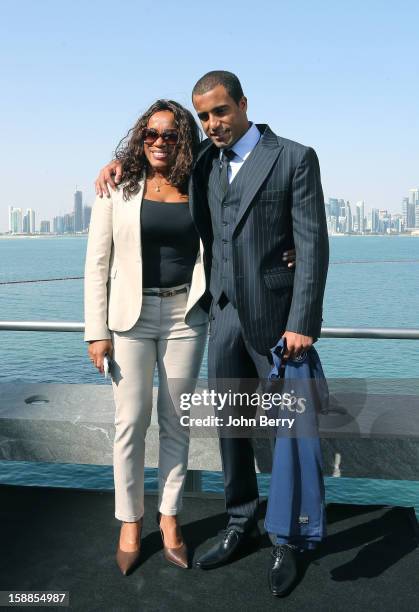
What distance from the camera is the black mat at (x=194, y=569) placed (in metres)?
2.35

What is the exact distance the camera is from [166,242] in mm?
2596

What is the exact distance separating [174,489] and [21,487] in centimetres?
113

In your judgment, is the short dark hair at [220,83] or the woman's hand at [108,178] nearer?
the short dark hair at [220,83]

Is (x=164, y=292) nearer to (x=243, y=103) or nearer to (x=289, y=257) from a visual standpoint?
(x=289, y=257)

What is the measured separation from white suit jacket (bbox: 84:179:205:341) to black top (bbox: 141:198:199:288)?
0.14ft

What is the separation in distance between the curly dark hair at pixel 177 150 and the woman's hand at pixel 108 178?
0.03 metres

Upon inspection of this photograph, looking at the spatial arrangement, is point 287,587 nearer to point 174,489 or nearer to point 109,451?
point 174,489

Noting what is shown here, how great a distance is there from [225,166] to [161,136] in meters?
0.30

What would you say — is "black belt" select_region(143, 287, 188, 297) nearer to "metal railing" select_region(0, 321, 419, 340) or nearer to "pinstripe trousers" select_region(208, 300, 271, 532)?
"pinstripe trousers" select_region(208, 300, 271, 532)

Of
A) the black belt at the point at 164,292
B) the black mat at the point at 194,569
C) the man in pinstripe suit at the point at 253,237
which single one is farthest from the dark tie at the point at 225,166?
the black mat at the point at 194,569

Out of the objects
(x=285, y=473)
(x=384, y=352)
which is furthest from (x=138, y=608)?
(x=384, y=352)

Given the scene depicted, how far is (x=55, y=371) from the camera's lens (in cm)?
2647

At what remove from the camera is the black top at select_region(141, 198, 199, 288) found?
2.56 metres

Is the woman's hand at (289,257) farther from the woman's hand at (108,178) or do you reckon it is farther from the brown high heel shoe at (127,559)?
the brown high heel shoe at (127,559)
